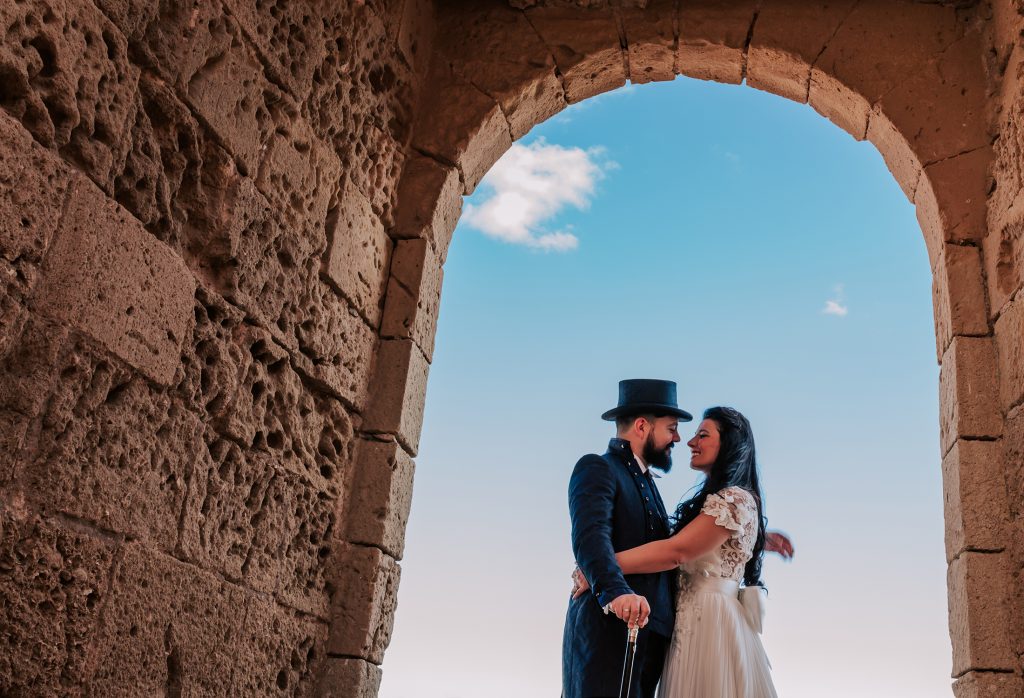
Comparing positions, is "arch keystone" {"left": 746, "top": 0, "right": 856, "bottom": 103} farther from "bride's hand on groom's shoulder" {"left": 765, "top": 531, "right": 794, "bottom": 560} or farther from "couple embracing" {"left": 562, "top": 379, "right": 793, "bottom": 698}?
"bride's hand on groom's shoulder" {"left": 765, "top": 531, "right": 794, "bottom": 560}

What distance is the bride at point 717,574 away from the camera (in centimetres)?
280

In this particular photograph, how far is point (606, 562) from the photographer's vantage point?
274 cm

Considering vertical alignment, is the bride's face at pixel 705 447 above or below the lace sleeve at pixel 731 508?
above

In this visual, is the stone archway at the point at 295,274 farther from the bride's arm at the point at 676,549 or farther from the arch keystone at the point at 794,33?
the bride's arm at the point at 676,549

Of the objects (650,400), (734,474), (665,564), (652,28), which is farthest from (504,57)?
(665,564)

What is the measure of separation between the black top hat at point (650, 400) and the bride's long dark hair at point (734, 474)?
0.46ft

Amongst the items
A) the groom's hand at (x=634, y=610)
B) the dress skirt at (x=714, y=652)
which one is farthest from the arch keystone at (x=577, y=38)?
the groom's hand at (x=634, y=610)

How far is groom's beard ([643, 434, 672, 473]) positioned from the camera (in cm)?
320

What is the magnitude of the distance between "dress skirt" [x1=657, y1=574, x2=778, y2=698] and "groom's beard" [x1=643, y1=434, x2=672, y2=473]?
412 mm

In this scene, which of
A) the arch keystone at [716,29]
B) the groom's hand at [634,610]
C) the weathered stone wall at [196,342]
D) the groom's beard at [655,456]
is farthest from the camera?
the arch keystone at [716,29]

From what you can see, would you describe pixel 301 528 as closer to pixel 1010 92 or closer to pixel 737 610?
pixel 737 610

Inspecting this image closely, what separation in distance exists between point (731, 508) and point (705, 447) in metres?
0.30

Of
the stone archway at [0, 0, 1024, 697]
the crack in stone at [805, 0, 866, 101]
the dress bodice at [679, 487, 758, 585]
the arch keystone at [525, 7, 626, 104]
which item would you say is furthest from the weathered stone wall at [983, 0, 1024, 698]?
the arch keystone at [525, 7, 626, 104]

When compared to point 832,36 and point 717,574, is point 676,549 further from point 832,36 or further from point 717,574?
point 832,36
